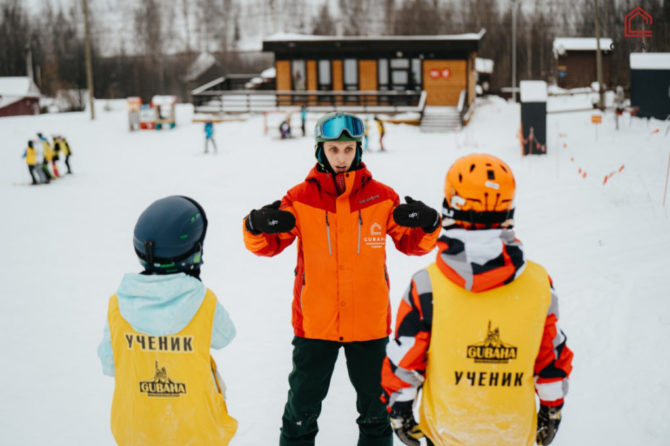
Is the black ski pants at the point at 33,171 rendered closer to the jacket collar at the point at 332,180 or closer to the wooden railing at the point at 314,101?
the wooden railing at the point at 314,101

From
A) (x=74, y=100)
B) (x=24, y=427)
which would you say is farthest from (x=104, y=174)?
(x=74, y=100)

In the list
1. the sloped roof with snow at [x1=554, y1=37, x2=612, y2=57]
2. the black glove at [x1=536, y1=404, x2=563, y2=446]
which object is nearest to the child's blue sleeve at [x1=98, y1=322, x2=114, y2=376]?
the black glove at [x1=536, y1=404, x2=563, y2=446]

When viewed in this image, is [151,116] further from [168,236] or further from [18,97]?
[168,236]

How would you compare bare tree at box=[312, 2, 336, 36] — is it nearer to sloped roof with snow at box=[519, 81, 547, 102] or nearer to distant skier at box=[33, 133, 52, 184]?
sloped roof with snow at box=[519, 81, 547, 102]

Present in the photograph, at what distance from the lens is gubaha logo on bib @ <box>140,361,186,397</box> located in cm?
213

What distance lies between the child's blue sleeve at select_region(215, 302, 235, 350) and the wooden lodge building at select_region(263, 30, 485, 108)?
2470 centimetres

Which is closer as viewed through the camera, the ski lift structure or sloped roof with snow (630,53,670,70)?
sloped roof with snow (630,53,670,70)

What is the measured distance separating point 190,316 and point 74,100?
156 ft

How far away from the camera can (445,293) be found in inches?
74.9

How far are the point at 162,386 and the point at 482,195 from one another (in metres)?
1.38

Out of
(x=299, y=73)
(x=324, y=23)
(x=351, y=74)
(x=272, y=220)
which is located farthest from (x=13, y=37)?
(x=272, y=220)

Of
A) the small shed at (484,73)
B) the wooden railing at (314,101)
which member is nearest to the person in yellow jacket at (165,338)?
the wooden railing at (314,101)

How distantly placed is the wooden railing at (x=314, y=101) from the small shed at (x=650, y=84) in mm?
14780

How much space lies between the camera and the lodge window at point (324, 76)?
2777 centimetres
